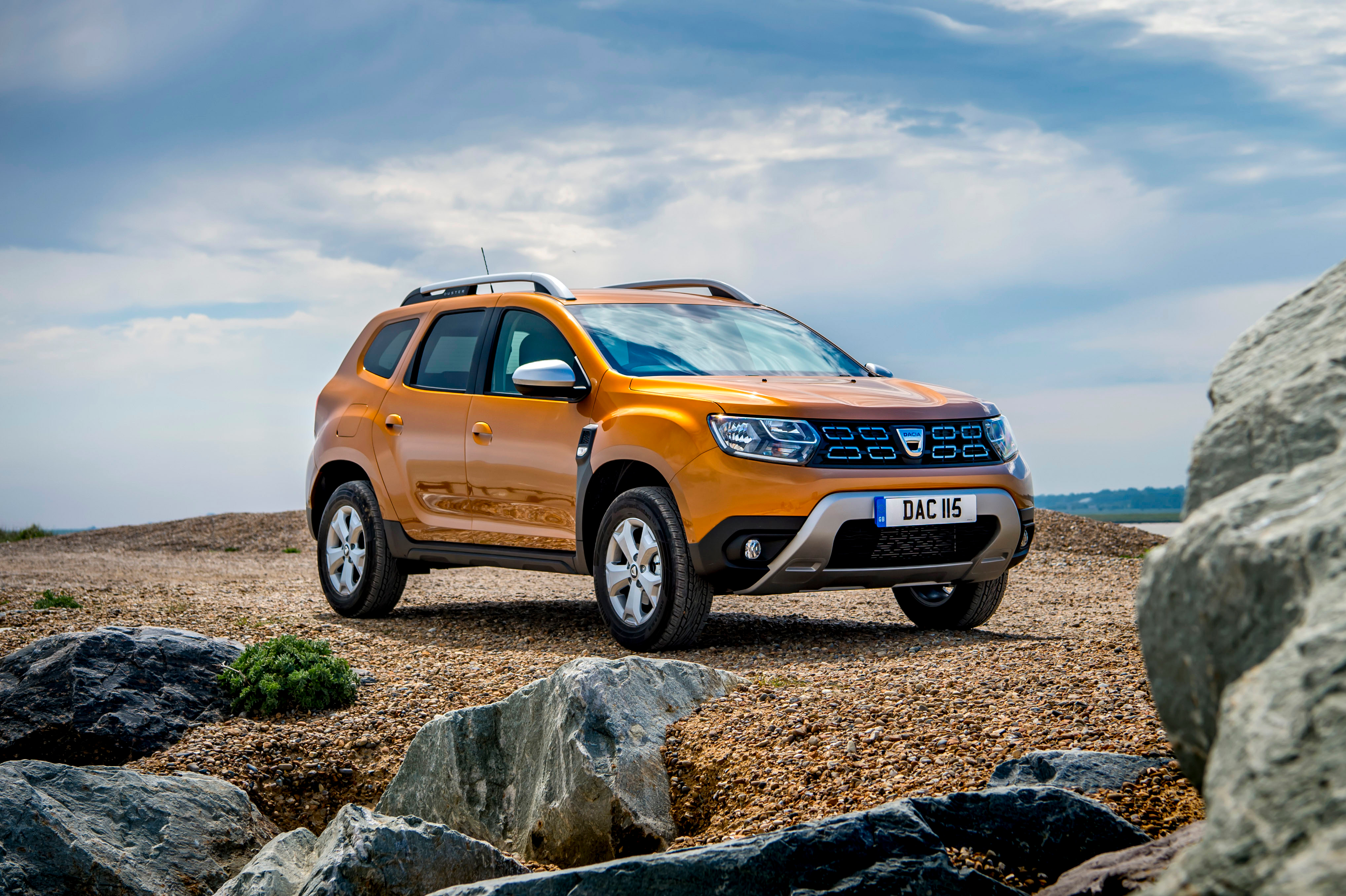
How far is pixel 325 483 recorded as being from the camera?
912cm

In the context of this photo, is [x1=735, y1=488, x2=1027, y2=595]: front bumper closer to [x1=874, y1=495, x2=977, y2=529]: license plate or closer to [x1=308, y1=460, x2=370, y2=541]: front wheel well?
[x1=874, y1=495, x2=977, y2=529]: license plate

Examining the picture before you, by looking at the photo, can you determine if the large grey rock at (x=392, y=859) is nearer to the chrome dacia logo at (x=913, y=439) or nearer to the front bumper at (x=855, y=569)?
the front bumper at (x=855, y=569)

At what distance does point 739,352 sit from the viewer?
7.36 meters

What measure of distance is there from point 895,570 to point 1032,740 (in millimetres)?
2054

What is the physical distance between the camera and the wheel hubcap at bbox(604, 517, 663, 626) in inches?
248

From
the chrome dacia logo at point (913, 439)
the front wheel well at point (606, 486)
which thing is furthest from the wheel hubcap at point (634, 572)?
the chrome dacia logo at point (913, 439)

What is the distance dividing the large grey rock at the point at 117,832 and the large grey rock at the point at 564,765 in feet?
2.12

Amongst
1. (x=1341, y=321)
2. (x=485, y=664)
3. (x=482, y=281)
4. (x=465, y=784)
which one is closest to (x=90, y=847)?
(x=465, y=784)

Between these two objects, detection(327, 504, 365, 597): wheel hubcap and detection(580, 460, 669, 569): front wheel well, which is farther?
detection(327, 504, 365, 597): wheel hubcap

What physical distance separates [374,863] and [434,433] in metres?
4.51

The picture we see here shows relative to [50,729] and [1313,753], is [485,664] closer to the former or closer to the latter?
[50,729]

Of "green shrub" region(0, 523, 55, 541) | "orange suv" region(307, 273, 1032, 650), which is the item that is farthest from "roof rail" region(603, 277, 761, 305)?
"green shrub" region(0, 523, 55, 541)

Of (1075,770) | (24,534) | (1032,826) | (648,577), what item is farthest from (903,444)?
(24,534)

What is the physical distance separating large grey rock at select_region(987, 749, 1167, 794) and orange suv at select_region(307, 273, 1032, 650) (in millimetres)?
2280
